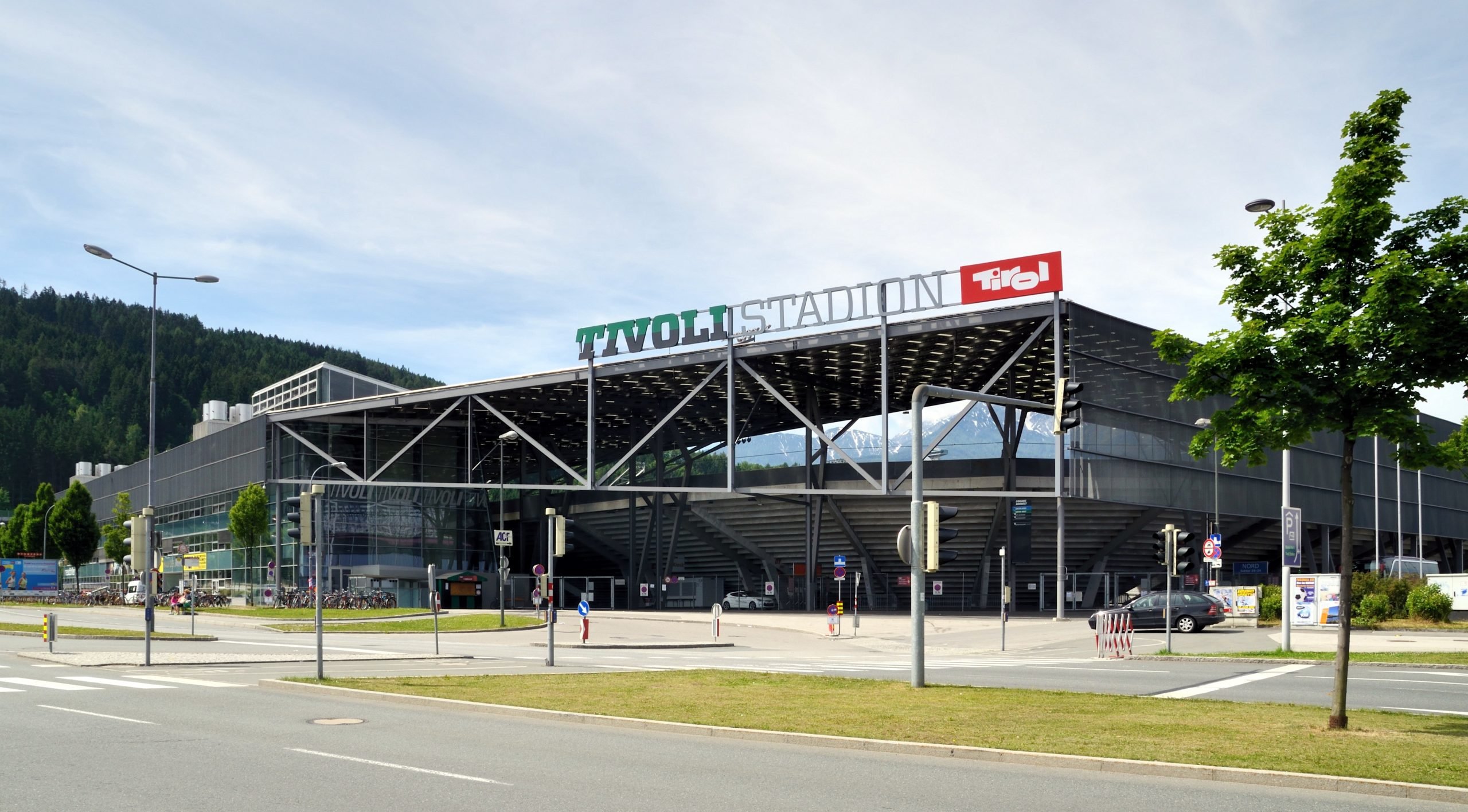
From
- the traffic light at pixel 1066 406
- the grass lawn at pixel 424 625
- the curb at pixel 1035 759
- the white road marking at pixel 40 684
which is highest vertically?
the traffic light at pixel 1066 406

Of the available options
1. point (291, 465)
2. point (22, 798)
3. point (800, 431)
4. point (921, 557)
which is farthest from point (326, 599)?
point (22, 798)

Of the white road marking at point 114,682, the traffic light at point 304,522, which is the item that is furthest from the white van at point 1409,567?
the white road marking at point 114,682

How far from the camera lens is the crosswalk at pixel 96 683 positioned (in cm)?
1948

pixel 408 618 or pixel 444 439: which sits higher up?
pixel 444 439

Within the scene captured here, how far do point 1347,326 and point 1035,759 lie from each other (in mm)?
6492

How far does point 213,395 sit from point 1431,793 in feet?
662

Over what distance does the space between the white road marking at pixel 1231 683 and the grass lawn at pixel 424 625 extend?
93.6ft

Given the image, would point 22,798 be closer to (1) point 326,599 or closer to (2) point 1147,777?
(2) point 1147,777

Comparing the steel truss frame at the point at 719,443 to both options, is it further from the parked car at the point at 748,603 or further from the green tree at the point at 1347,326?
the green tree at the point at 1347,326

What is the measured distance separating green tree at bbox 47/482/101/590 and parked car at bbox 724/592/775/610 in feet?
141

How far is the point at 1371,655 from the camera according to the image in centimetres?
2811

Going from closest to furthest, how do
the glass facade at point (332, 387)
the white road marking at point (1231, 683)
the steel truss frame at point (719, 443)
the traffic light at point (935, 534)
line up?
the traffic light at point (935, 534) → the white road marking at point (1231, 683) → the steel truss frame at point (719, 443) → the glass facade at point (332, 387)

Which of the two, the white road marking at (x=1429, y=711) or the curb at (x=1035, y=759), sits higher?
the curb at (x=1035, y=759)

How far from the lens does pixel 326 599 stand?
199ft
